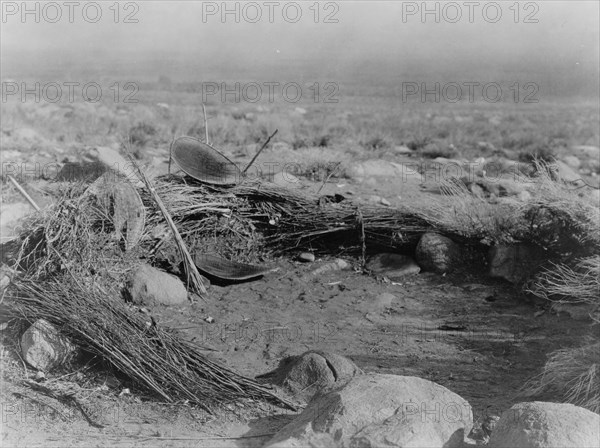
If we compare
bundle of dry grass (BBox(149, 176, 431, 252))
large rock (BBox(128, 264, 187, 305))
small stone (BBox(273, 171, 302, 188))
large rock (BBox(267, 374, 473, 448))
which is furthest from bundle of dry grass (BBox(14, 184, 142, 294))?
small stone (BBox(273, 171, 302, 188))

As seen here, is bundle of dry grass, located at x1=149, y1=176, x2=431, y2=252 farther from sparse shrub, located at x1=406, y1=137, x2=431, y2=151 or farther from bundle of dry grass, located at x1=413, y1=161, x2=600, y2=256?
sparse shrub, located at x1=406, y1=137, x2=431, y2=151

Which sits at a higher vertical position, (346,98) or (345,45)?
(345,45)

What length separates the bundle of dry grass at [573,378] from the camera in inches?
180

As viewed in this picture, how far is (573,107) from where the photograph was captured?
100.0 feet

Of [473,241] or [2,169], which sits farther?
[2,169]

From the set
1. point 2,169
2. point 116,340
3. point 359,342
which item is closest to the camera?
point 116,340

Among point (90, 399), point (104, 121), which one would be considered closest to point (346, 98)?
point (104, 121)

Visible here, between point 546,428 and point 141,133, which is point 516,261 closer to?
point 546,428

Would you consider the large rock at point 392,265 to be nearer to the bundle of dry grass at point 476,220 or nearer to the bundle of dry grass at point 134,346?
the bundle of dry grass at point 476,220

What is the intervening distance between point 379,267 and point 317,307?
1120 mm

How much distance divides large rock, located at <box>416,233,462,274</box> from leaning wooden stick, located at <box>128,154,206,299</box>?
2.32 m

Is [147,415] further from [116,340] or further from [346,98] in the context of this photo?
[346,98]

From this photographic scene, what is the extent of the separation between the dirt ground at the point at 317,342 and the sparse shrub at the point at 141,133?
23.9ft

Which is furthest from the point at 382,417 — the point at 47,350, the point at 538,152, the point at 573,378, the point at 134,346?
the point at 538,152
